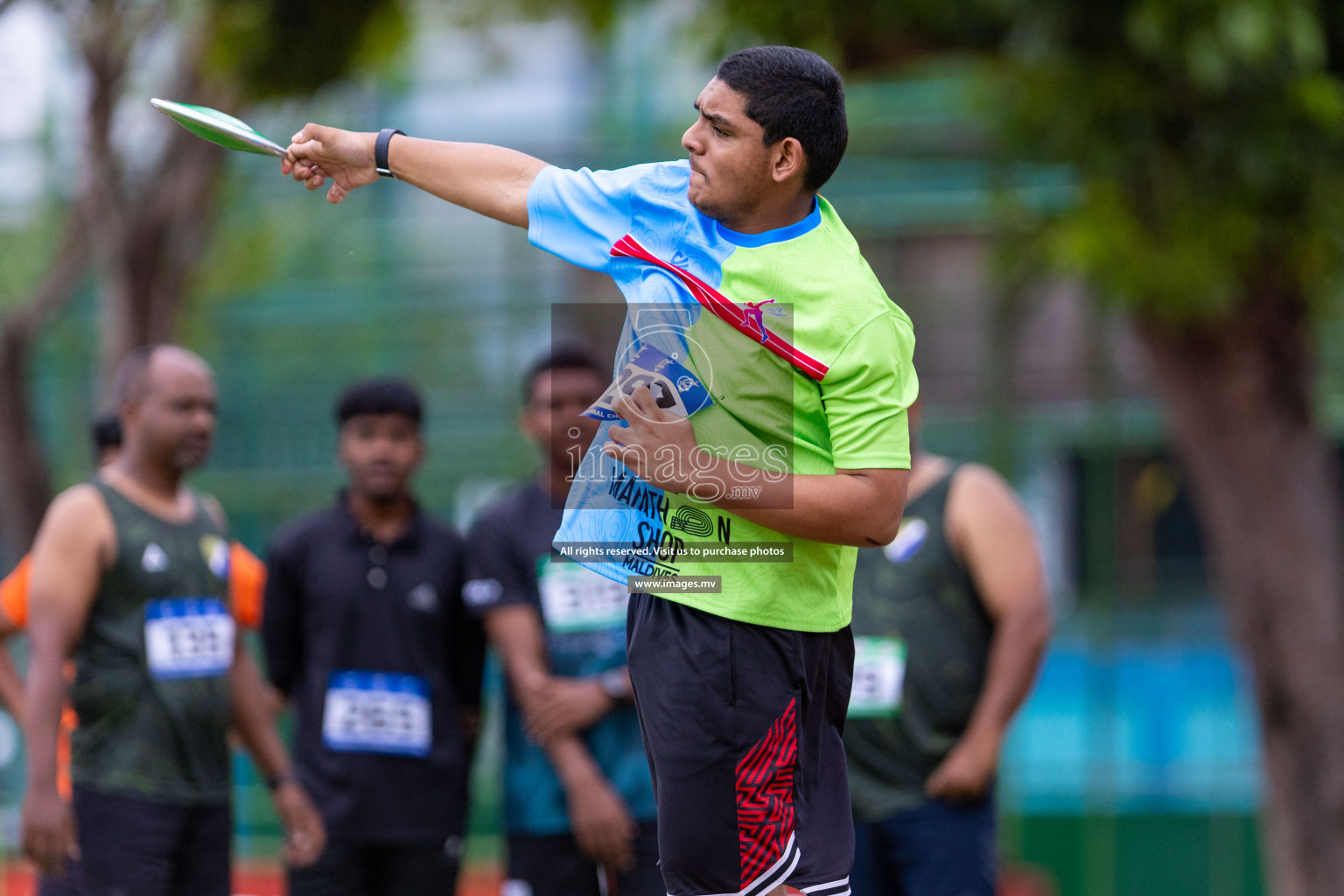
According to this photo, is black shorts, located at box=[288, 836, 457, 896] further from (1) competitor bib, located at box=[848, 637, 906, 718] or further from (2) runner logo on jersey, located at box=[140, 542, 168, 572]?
(1) competitor bib, located at box=[848, 637, 906, 718]

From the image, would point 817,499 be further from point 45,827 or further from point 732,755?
point 45,827

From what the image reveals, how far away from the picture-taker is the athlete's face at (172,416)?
4.66 metres

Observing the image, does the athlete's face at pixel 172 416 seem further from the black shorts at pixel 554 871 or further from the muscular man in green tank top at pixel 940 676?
the muscular man in green tank top at pixel 940 676

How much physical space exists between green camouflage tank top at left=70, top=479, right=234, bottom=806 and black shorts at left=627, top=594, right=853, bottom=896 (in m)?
2.31

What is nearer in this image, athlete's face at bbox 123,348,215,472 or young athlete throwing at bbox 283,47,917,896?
young athlete throwing at bbox 283,47,917,896

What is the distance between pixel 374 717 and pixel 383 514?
2.44ft

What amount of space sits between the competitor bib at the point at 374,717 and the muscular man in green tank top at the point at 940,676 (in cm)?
148

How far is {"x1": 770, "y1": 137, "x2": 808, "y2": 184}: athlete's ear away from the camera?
2.56 meters

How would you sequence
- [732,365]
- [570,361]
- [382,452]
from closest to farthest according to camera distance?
1. [732,365]
2. [570,361]
3. [382,452]

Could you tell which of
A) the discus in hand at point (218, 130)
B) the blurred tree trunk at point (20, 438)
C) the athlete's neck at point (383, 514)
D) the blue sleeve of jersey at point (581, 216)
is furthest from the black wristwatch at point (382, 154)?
the blurred tree trunk at point (20, 438)

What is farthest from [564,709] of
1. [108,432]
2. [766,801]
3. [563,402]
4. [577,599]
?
[766,801]

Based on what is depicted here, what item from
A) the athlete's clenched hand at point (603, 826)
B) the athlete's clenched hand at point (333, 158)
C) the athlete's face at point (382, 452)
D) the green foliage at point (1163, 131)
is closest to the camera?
the athlete's clenched hand at point (333, 158)

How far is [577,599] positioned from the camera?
4.92 m

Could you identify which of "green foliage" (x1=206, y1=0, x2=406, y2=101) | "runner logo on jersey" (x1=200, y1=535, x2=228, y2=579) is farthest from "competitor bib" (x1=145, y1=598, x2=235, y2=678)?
"green foliage" (x1=206, y1=0, x2=406, y2=101)
